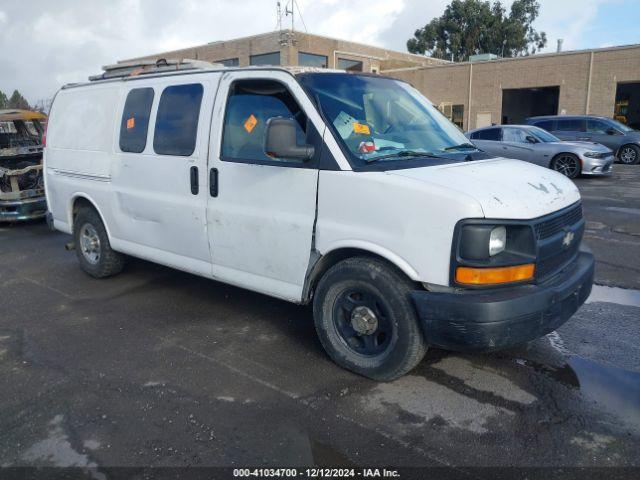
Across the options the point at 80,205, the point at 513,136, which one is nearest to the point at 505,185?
the point at 80,205

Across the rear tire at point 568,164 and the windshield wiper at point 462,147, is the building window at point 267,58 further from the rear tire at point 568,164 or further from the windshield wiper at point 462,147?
the windshield wiper at point 462,147

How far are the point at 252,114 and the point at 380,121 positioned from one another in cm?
100

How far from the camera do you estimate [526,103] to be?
120 ft

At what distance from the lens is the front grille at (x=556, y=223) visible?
3398 mm

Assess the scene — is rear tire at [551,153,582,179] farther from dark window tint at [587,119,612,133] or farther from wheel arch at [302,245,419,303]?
wheel arch at [302,245,419,303]

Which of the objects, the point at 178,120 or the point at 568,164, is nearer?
the point at 178,120

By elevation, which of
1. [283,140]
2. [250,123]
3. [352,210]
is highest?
[250,123]

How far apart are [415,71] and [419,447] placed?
3617cm

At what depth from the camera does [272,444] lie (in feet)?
10.2

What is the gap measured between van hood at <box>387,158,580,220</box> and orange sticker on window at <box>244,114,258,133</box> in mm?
1277

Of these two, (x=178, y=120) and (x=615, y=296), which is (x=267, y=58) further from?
(x=615, y=296)

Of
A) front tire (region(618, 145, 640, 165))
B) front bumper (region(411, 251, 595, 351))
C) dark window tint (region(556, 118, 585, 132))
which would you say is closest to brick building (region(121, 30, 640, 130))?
front tire (region(618, 145, 640, 165))

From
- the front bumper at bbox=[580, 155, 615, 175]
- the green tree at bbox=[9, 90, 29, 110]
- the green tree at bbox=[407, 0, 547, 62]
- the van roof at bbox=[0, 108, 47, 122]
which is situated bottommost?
the front bumper at bbox=[580, 155, 615, 175]

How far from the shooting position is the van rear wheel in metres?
6.07
